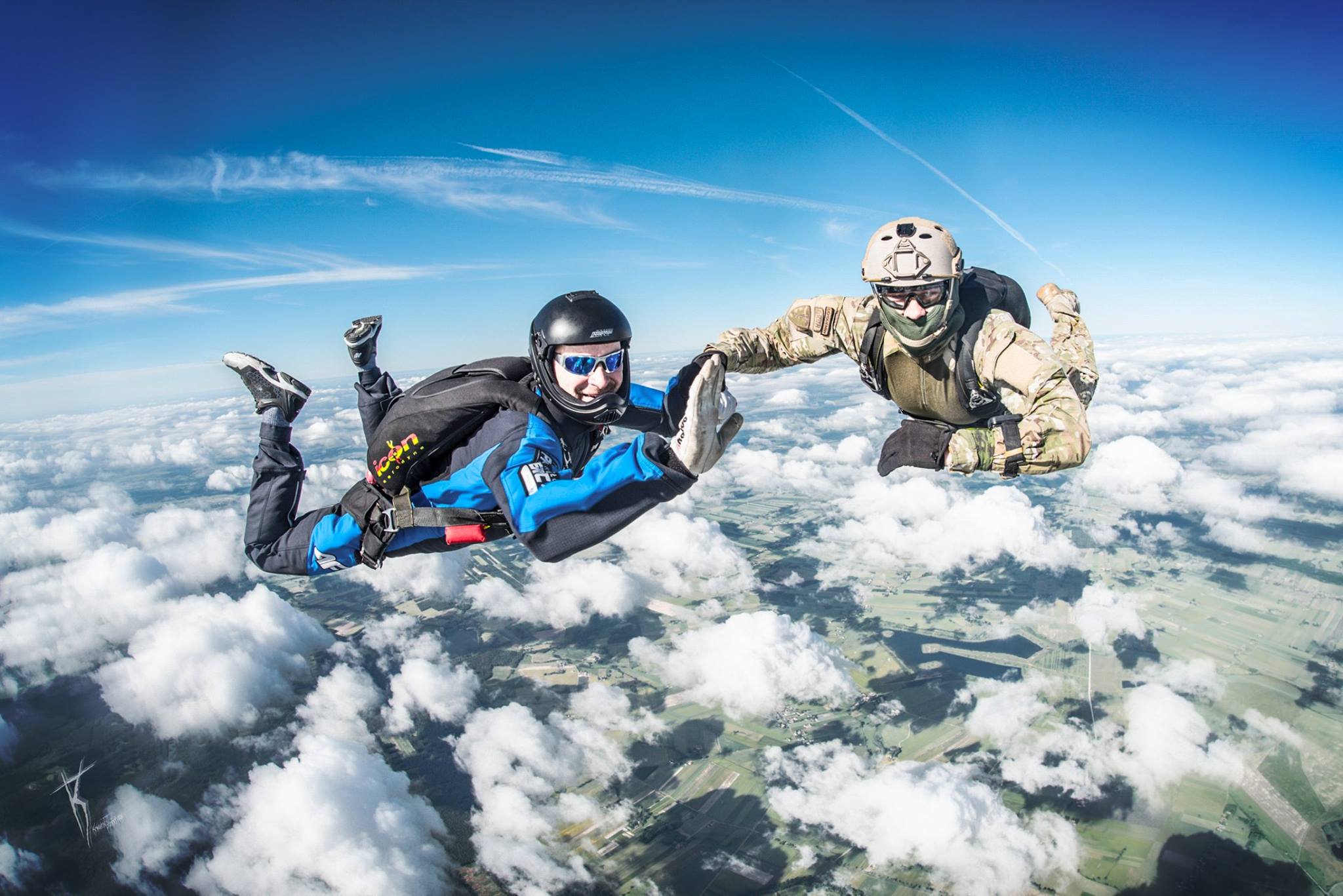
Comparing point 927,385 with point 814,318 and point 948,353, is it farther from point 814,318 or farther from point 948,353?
point 814,318

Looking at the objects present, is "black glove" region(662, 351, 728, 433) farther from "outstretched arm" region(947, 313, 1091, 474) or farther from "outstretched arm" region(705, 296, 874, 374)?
"outstretched arm" region(947, 313, 1091, 474)

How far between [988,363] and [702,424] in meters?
1.90

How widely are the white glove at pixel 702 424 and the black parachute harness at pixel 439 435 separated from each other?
4.21 feet

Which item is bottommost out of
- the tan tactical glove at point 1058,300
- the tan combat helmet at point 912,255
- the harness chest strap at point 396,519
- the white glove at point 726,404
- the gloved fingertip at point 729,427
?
the harness chest strap at point 396,519

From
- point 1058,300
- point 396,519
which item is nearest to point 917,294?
point 1058,300

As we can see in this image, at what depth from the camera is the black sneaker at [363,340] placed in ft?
15.1

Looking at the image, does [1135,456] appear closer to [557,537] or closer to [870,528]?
[870,528]

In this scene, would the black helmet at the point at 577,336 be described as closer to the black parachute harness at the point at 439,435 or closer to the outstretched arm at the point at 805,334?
the black parachute harness at the point at 439,435

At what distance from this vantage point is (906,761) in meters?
50.6

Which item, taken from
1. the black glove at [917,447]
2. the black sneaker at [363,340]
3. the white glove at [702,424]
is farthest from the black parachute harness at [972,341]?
the black sneaker at [363,340]

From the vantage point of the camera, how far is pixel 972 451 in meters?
2.68

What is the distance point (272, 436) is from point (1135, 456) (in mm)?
157306

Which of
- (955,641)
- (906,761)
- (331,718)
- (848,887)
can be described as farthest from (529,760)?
(955,641)

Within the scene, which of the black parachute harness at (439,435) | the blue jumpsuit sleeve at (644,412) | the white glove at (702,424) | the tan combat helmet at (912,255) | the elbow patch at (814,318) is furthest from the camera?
the blue jumpsuit sleeve at (644,412)
